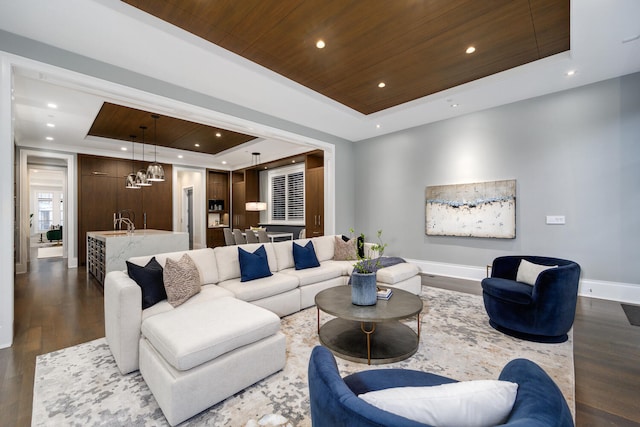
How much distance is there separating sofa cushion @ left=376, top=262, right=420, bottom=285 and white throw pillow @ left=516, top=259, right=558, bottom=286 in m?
1.31

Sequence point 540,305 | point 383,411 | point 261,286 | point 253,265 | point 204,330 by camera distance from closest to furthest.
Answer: point 383,411, point 204,330, point 540,305, point 261,286, point 253,265

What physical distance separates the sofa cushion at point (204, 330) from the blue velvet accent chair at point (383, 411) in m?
1.09

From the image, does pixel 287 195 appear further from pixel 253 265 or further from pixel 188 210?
pixel 253 265

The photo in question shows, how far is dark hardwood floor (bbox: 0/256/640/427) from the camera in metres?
1.83

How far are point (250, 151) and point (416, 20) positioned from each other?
5.61 m

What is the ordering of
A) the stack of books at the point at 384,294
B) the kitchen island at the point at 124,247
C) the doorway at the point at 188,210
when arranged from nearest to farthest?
1. the stack of books at the point at 384,294
2. the kitchen island at the point at 124,247
3. the doorway at the point at 188,210

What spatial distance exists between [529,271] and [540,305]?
0.45m

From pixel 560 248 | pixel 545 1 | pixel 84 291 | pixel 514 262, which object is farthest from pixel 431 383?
pixel 84 291

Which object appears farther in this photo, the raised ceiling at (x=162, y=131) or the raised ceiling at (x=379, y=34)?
the raised ceiling at (x=162, y=131)

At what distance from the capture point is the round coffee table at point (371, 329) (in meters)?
2.36

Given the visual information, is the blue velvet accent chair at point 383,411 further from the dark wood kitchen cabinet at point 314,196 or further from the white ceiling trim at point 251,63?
the dark wood kitchen cabinet at point 314,196

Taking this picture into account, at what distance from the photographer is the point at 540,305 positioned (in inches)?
105

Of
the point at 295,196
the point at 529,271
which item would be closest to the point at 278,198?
the point at 295,196

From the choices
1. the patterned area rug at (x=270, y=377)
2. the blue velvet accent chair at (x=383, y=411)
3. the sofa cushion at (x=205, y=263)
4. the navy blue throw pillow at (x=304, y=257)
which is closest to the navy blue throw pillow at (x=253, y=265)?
the sofa cushion at (x=205, y=263)
